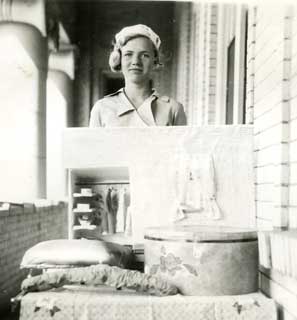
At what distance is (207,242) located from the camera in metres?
2.20

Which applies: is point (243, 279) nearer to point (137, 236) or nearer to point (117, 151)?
point (137, 236)

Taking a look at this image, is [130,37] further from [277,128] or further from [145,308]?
[145,308]

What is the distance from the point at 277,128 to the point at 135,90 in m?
1.12

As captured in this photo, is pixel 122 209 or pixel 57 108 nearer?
pixel 122 209

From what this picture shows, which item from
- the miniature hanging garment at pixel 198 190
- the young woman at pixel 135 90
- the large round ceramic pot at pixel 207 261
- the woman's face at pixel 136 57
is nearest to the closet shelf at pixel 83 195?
the young woman at pixel 135 90

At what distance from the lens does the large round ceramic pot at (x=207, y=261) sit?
7.22 feet

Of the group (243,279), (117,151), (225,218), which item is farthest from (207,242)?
(117,151)

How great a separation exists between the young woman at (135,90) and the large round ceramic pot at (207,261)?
3.44 feet

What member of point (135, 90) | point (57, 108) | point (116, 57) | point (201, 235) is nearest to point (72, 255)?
point (201, 235)

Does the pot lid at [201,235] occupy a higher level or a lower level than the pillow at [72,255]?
higher

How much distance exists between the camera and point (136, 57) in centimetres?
308

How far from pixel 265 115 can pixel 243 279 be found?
853 mm

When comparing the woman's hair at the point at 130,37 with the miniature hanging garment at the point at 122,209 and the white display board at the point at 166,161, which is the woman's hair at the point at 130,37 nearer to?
the white display board at the point at 166,161

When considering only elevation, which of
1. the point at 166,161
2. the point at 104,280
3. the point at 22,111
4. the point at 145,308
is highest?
the point at 22,111
